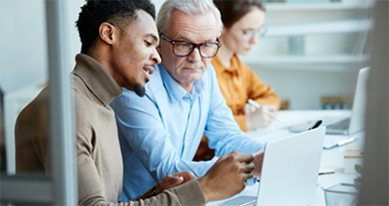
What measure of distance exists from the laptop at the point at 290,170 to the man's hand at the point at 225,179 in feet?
0.31

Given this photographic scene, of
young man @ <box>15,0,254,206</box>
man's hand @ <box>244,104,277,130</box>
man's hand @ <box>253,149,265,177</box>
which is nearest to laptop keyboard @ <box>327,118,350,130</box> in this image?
man's hand @ <box>244,104,277,130</box>

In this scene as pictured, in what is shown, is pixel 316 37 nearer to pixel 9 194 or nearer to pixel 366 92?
pixel 366 92

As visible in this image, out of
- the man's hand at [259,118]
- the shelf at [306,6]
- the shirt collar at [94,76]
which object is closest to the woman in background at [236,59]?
the man's hand at [259,118]

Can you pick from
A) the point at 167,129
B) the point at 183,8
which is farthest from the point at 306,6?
the point at 167,129

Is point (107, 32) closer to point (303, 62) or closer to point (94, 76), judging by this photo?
point (94, 76)

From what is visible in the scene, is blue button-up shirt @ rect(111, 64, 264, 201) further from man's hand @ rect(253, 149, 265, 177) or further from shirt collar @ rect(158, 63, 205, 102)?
man's hand @ rect(253, 149, 265, 177)

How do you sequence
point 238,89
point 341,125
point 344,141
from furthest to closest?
point 238,89, point 341,125, point 344,141

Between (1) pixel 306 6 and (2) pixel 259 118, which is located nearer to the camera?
(2) pixel 259 118

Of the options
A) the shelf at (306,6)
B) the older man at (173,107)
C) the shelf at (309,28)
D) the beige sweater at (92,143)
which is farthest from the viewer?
the shelf at (306,6)

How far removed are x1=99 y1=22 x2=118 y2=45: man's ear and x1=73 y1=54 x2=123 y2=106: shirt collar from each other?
68 millimetres

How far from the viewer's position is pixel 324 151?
1.46 metres

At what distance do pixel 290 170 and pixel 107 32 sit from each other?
1.76 feet

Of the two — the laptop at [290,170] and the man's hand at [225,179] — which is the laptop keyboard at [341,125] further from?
the man's hand at [225,179]

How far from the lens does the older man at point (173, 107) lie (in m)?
1.13
